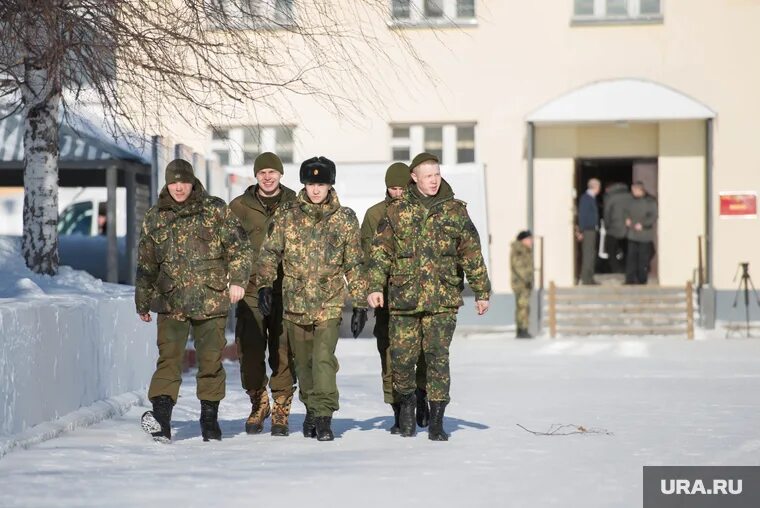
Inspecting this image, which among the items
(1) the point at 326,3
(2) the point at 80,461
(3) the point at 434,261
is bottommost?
(2) the point at 80,461

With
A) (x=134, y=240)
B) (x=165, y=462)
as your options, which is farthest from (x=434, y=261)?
(x=134, y=240)

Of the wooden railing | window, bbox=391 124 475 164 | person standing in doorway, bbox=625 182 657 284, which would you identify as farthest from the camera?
window, bbox=391 124 475 164

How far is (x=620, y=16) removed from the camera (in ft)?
104

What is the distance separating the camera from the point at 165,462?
34.4 ft

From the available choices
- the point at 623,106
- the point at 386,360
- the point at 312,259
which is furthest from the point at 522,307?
the point at 312,259

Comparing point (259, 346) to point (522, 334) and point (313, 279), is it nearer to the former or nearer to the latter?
point (313, 279)

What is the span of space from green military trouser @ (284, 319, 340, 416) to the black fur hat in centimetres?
94

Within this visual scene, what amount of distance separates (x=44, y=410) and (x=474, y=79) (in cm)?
2045

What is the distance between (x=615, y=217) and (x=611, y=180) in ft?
7.17

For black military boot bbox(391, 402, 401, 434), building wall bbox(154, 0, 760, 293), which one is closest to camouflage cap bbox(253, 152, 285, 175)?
black military boot bbox(391, 402, 401, 434)

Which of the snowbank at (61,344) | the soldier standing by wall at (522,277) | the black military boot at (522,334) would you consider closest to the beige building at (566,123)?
the soldier standing by wall at (522,277)

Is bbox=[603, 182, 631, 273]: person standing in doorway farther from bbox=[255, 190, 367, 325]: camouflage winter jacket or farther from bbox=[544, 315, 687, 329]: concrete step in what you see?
bbox=[255, 190, 367, 325]: camouflage winter jacket

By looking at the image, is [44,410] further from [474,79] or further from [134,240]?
[474,79]

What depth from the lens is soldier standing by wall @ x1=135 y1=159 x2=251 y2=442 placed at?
1151 cm
